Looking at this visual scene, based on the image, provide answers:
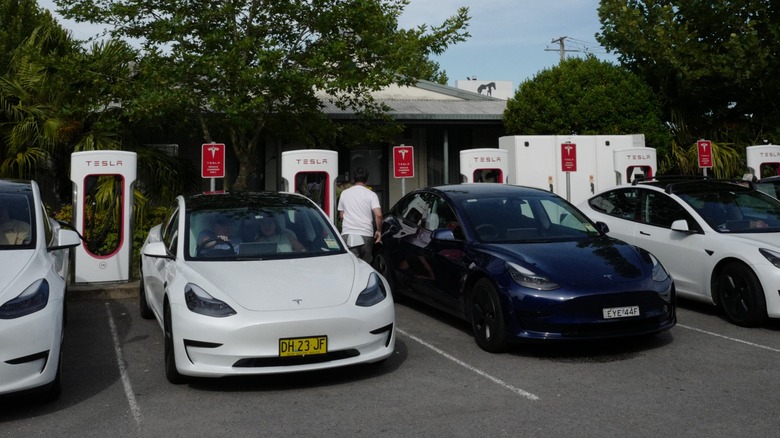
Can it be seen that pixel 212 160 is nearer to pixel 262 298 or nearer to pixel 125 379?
pixel 125 379

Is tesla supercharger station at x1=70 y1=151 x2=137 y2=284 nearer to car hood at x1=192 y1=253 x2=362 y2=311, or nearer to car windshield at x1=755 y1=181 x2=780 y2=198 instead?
car hood at x1=192 y1=253 x2=362 y2=311

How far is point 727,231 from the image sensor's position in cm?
804

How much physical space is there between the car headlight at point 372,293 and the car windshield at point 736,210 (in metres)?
4.15

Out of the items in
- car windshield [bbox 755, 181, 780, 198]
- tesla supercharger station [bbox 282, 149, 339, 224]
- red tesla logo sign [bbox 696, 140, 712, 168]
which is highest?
red tesla logo sign [bbox 696, 140, 712, 168]

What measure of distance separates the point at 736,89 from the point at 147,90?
13.3m

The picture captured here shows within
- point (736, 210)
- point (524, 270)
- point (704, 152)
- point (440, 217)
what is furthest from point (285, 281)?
point (704, 152)

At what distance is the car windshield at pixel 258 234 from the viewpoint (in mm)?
6398

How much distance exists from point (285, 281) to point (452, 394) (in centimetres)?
149

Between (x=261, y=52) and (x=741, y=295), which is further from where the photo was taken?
(x=261, y=52)

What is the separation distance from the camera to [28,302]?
16.4 ft

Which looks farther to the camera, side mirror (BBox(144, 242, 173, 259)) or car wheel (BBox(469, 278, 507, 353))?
car wheel (BBox(469, 278, 507, 353))

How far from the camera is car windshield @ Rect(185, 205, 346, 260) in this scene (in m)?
6.40

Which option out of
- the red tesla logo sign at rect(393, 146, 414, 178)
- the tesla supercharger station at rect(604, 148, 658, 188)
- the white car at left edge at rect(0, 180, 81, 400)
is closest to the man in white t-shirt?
the red tesla logo sign at rect(393, 146, 414, 178)

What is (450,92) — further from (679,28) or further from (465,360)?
(465,360)
